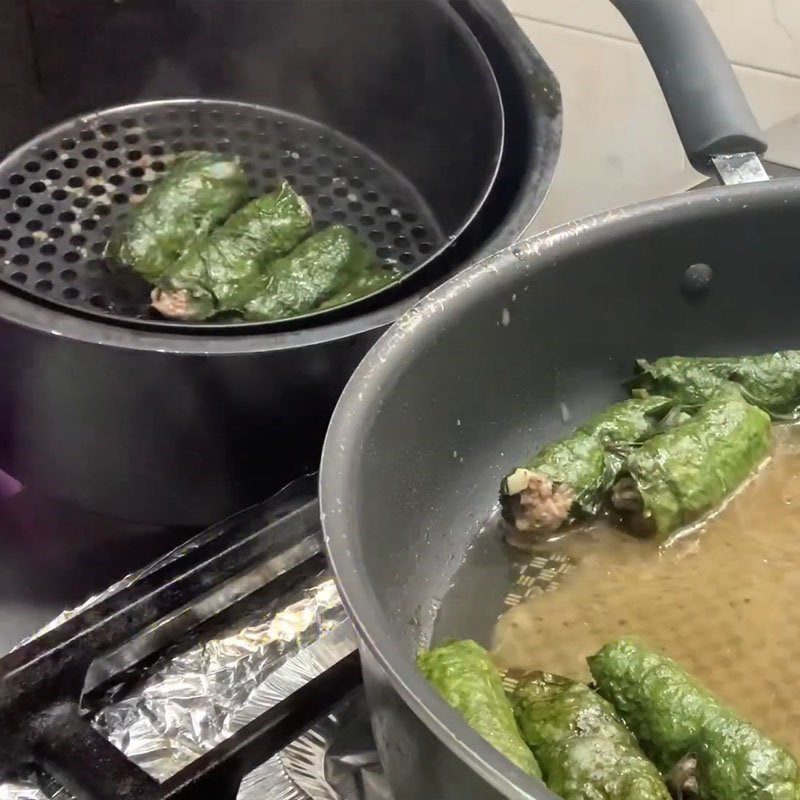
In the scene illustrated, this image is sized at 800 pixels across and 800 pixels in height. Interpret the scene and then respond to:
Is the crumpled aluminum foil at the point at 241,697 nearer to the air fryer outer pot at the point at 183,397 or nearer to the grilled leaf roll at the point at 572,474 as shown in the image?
the air fryer outer pot at the point at 183,397

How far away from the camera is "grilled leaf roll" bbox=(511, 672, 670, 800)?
0.76 meters

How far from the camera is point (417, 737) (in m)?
0.60

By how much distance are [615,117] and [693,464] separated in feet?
3.01

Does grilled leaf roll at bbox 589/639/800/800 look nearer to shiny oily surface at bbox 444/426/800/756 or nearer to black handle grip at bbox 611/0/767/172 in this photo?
shiny oily surface at bbox 444/426/800/756

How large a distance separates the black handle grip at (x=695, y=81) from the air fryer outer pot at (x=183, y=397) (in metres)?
0.13

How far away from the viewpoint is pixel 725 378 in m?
1.11

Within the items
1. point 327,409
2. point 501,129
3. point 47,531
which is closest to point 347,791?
point 327,409

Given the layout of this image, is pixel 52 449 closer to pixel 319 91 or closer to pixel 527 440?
pixel 527 440

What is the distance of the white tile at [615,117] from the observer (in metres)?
1.62

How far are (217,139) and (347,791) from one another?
998 mm

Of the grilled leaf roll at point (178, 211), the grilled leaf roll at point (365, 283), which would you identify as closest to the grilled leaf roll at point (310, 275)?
the grilled leaf roll at point (365, 283)

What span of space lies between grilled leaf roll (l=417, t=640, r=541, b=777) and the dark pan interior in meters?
0.61

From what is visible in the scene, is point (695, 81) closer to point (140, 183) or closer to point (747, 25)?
point (747, 25)

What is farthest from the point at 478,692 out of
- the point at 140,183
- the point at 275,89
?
the point at 275,89
